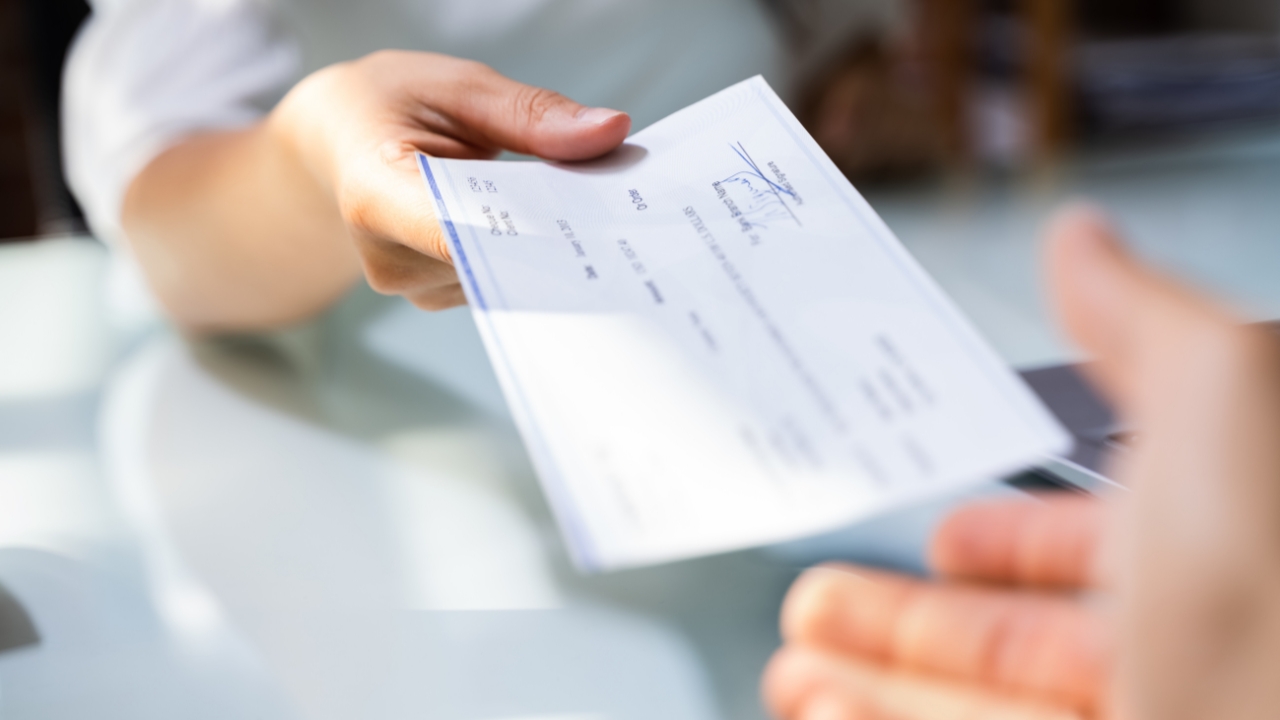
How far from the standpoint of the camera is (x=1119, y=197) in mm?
736

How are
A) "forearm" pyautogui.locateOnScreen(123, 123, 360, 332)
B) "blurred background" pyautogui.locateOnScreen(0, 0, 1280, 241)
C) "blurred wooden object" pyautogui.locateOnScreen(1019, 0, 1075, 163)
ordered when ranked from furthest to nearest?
1. "blurred wooden object" pyautogui.locateOnScreen(1019, 0, 1075, 163)
2. "blurred background" pyautogui.locateOnScreen(0, 0, 1280, 241)
3. "forearm" pyautogui.locateOnScreen(123, 123, 360, 332)

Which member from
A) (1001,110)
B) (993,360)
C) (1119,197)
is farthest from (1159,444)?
(1001,110)

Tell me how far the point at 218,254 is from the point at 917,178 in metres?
0.56

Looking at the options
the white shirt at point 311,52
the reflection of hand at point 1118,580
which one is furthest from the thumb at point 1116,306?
the white shirt at point 311,52

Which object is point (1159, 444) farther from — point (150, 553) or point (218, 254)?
point (218, 254)

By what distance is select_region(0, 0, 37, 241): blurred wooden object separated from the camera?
1.27m

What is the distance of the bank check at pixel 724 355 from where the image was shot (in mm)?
189

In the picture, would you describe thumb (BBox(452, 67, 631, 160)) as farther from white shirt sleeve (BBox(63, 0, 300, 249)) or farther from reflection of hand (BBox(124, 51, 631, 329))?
white shirt sleeve (BBox(63, 0, 300, 249))

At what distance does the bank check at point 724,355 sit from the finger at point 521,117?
1.0 inches

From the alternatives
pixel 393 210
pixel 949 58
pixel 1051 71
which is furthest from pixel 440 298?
pixel 949 58

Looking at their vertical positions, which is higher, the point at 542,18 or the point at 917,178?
the point at 542,18

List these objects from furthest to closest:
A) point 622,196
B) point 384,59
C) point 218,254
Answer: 1. point 218,254
2. point 384,59
3. point 622,196

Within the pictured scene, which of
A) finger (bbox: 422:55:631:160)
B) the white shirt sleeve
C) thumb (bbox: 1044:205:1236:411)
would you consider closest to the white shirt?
the white shirt sleeve

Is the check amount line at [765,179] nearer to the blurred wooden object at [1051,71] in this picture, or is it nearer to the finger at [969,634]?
the finger at [969,634]
